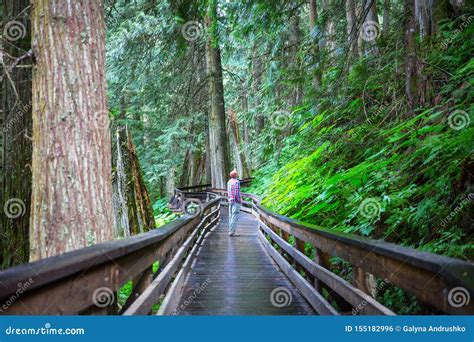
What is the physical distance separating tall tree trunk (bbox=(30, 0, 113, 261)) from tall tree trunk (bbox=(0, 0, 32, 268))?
949 mm

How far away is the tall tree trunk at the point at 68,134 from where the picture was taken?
3.99 meters

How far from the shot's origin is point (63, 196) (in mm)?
3988

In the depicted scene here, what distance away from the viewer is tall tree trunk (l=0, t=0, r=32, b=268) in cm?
500

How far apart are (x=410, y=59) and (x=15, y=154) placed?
6133 mm

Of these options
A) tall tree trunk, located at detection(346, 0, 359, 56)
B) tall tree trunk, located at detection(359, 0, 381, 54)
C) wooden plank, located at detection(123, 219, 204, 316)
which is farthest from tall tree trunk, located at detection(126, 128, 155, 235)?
tall tree trunk, located at detection(359, 0, 381, 54)

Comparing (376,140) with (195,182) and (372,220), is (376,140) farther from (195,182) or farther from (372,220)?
(195,182)

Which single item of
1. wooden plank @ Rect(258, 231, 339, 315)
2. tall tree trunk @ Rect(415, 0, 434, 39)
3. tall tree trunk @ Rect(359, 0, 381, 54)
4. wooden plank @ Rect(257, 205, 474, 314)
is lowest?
wooden plank @ Rect(258, 231, 339, 315)

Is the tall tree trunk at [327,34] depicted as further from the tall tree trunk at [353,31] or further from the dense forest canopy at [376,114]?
the tall tree trunk at [353,31]

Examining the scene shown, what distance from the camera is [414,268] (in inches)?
101

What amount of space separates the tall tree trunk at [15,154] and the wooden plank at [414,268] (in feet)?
12.7

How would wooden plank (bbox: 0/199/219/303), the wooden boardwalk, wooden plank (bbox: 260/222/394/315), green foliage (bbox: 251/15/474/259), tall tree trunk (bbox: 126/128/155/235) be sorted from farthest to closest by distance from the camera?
tall tree trunk (bbox: 126/128/155/235) < the wooden boardwalk < green foliage (bbox: 251/15/474/259) < wooden plank (bbox: 260/222/394/315) < wooden plank (bbox: 0/199/219/303)

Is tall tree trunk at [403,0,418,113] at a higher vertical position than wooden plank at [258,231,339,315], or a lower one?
higher

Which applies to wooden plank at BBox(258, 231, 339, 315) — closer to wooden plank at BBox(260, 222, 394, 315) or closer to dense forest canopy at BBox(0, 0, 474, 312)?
wooden plank at BBox(260, 222, 394, 315)

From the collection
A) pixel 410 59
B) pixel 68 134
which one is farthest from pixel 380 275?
pixel 410 59
